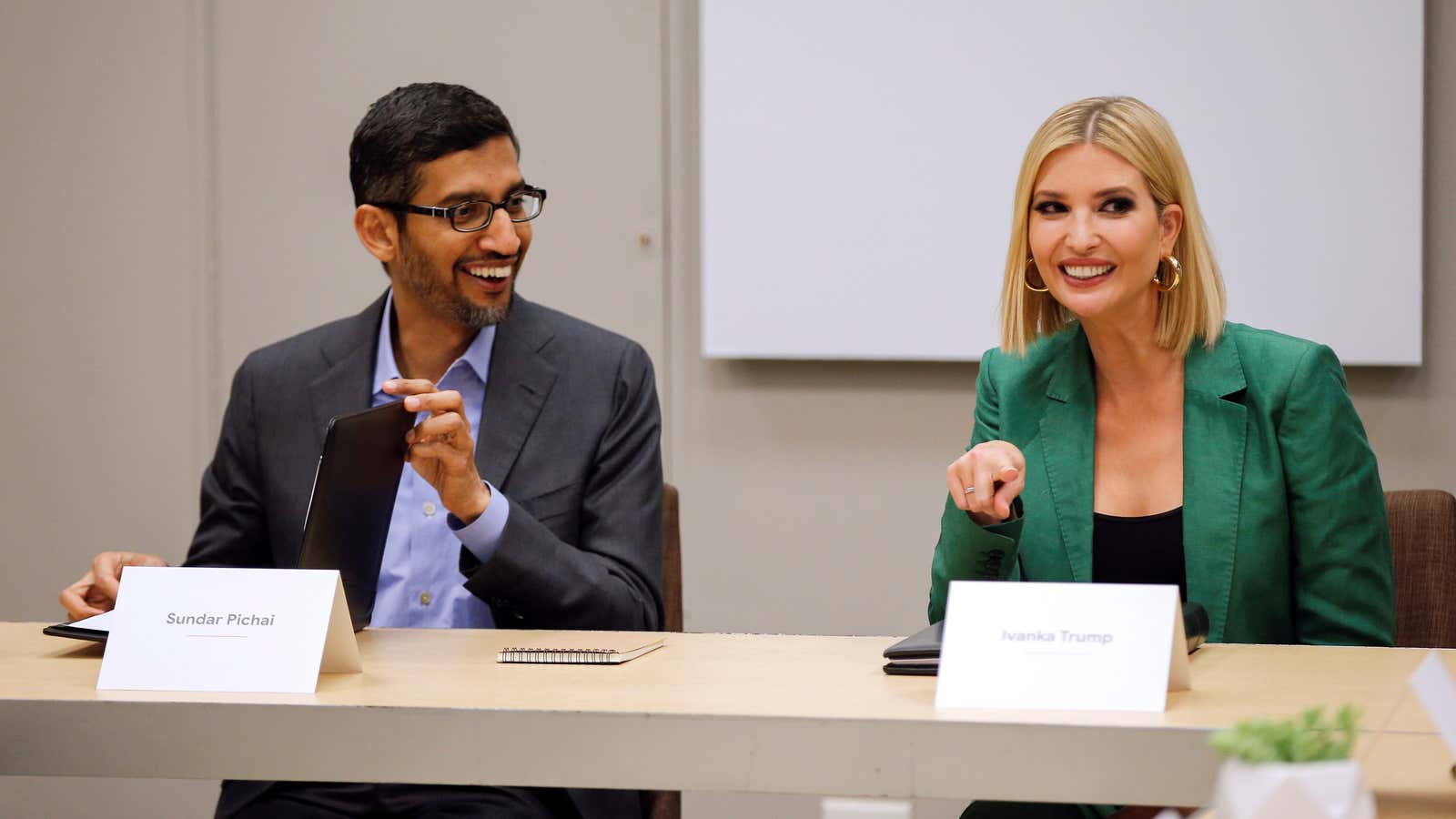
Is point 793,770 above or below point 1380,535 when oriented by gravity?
below

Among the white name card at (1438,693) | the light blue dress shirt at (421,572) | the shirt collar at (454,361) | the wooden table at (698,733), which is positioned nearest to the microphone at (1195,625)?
the wooden table at (698,733)

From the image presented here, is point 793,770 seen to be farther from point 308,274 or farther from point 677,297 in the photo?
point 308,274

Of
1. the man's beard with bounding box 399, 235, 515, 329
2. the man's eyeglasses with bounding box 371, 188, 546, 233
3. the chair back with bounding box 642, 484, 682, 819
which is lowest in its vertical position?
the chair back with bounding box 642, 484, 682, 819

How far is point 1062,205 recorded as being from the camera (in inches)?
82.9

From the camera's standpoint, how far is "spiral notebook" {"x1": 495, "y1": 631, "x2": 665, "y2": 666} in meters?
1.62

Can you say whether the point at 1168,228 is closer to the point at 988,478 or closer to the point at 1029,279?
the point at 1029,279

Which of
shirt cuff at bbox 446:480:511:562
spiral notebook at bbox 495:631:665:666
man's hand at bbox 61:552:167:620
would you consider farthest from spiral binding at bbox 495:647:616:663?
man's hand at bbox 61:552:167:620

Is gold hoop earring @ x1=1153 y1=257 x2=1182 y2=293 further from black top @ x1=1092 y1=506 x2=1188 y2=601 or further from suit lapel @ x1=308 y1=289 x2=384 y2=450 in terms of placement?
suit lapel @ x1=308 y1=289 x2=384 y2=450

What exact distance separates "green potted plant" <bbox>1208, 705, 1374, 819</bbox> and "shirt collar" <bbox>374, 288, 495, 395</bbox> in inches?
61.8

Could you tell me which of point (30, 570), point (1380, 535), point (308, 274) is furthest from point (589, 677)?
point (30, 570)

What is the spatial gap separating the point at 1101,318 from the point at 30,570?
115 inches

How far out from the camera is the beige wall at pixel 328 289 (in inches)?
138

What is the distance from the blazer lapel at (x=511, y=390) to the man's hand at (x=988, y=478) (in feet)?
2.28

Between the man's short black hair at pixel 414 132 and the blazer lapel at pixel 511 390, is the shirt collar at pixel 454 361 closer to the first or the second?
the blazer lapel at pixel 511 390
